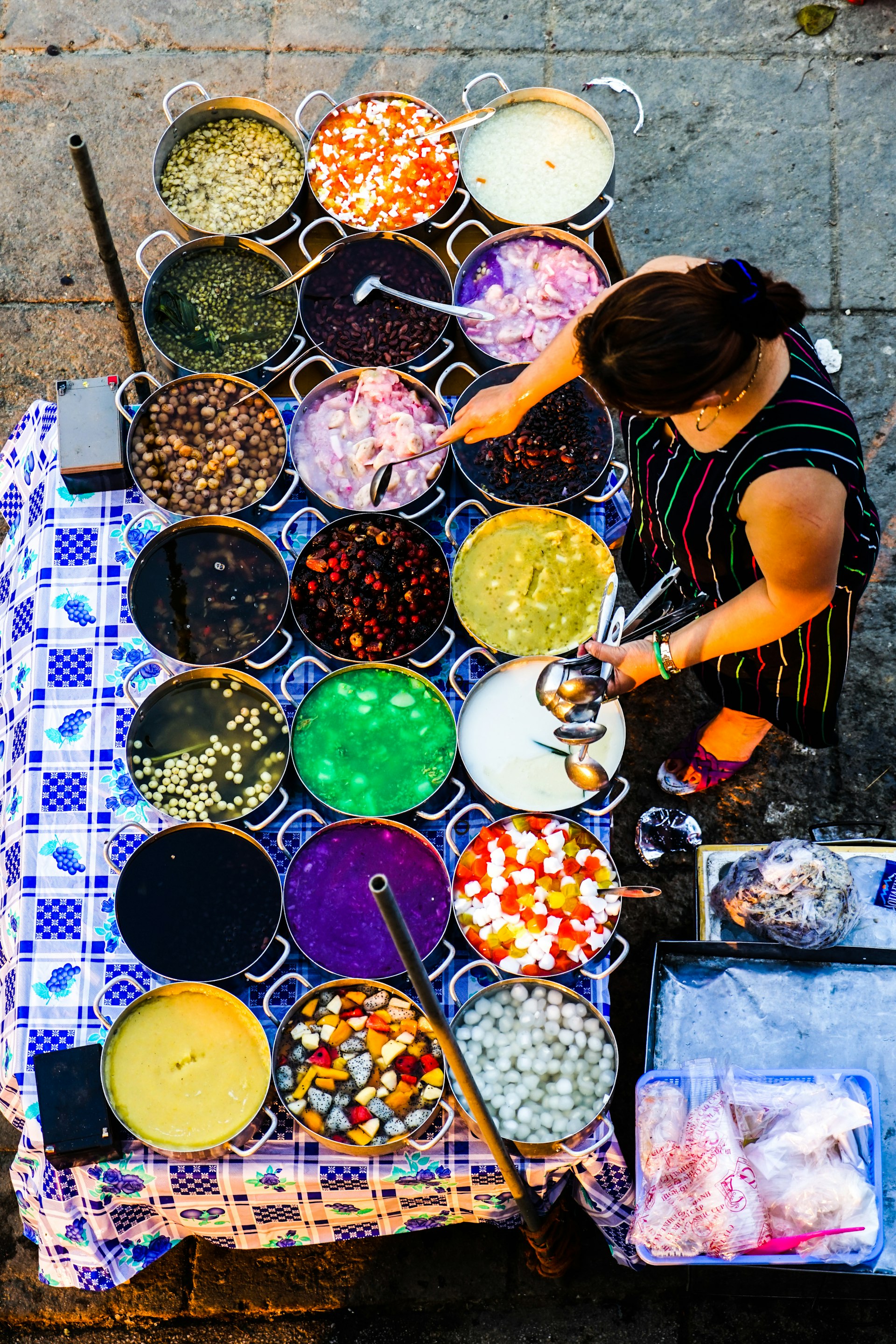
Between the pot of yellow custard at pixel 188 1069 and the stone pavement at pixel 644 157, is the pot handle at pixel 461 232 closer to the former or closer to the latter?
the stone pavement at pixel 644 157

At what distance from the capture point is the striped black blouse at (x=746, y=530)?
2.15 metres

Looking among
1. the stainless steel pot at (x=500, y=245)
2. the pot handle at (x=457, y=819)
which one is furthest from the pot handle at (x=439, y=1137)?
the stainless steel pot at (x=500, y=245)

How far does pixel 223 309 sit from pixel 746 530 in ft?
5.73

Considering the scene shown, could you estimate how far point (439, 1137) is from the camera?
2.27 meters

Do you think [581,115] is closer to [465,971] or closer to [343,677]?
[343,677]

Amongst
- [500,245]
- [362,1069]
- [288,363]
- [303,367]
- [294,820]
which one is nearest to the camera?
[362,1069]

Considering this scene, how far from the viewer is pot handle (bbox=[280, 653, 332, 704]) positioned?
2.64 meters

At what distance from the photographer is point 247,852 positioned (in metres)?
2.47

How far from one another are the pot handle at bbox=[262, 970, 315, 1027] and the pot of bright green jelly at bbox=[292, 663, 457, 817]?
404mm

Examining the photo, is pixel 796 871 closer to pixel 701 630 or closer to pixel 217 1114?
pixel 701 630

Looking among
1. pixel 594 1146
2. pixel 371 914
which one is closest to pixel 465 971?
pixel 371 914

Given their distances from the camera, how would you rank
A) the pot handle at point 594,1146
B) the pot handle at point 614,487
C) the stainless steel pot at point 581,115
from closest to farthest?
the pot handle at point 594,1146, the pot handle at point 614,487, the stainless steel pot at point 581,115

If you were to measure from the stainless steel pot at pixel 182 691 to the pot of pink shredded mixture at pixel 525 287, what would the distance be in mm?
1205

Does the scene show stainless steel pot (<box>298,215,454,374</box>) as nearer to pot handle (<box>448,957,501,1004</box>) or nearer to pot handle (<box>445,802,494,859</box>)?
pot handle (<box>445,802,494,859</box>)
